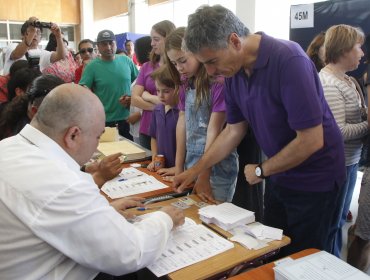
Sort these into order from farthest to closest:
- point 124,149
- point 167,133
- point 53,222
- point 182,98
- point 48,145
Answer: point 124,149
point 167,133
point 182,98
point 48,145
point 53,222

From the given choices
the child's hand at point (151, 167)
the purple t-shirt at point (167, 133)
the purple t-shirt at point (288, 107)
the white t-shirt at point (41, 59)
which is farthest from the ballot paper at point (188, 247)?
the white t-shirt at point (41, 59)

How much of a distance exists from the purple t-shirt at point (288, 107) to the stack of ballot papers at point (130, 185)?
571 mm

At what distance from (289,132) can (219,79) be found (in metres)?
0.53

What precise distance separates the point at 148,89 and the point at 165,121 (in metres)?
0.68

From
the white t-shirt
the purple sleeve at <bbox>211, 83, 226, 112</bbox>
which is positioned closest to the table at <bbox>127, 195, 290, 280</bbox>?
the purple sleeve at <bbox>211, 83, 226, 112</bbox>

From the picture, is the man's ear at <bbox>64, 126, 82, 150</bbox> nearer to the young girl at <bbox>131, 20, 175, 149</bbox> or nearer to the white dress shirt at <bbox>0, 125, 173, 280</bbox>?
the white dress shirt at <bbox>0, 125, 173, 280</bbox>

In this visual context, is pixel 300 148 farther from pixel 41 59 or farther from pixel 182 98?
pixel 41 59

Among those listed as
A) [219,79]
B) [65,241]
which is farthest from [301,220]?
[65,241]

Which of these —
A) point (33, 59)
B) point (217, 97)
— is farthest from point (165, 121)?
point (33, 59)

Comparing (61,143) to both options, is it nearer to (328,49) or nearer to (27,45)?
(328,49)

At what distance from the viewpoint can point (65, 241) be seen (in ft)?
2.84

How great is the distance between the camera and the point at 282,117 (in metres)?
1.37

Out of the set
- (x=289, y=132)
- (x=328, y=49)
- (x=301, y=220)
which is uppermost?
(x=328, y=49)

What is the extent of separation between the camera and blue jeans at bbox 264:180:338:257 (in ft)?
4.74
